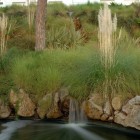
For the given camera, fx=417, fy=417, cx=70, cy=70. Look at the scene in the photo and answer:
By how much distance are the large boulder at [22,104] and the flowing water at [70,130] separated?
260mm

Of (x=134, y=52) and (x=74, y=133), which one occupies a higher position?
(x=134, y=52)

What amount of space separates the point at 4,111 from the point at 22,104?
1.45 ft

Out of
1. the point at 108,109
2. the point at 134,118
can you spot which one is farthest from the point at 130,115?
the point at 108,109

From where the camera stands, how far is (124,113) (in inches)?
342

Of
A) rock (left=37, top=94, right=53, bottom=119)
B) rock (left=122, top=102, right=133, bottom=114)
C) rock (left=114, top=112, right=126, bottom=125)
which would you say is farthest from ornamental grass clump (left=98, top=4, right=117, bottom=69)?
rock (left=37, top=94, right=53, bottom=119)

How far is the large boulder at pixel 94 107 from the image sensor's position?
8961 mm

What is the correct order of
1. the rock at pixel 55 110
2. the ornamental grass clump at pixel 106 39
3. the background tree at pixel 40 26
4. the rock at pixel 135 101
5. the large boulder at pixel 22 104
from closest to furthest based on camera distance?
the rock at pixel 135 101 → the ornamental grass clump at pixel 106 39 → the rock at pixel 55 110 → the large boulder at pixel 22 104 → the background tree at pixel 40 26

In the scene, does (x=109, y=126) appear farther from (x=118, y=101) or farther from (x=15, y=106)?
(x=15, y=106)

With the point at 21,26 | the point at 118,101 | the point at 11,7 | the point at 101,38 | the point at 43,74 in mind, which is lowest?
the point at 118,101

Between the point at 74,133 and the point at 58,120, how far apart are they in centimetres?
101

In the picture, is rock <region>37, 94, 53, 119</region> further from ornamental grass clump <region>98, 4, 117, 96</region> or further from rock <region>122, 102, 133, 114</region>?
rock <region>122, 102, 133, 114</region>

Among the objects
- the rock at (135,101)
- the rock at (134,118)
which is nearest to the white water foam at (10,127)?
the rock at (134,118)

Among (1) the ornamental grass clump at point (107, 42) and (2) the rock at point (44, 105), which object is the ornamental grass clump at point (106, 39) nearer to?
(1) the ornamental grass clump at point (107, 42)

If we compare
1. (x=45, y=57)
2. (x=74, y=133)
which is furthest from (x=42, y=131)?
(x=45, y=57)
